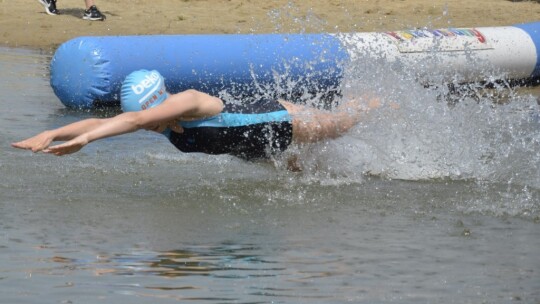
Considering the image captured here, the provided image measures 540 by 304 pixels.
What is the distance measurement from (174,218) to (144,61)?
4.54m

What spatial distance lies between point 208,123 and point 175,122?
0.67 feet

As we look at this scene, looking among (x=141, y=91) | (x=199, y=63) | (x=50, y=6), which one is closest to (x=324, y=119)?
(x=141, y=91)

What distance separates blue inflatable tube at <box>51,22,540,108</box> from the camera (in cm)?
1059

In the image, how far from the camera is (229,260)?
546 centimetres

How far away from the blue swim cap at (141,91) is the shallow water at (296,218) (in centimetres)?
56

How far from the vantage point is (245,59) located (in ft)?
36.7

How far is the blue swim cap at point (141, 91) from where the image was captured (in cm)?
670

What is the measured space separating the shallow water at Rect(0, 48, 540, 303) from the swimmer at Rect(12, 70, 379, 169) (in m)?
0.22

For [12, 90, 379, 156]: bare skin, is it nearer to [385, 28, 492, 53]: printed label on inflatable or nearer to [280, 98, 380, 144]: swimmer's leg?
[280, 98, 380, 144]: swimmer's leg

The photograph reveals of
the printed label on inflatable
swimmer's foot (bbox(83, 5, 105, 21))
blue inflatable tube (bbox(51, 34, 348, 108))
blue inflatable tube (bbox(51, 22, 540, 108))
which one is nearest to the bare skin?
blue inflatable tube (bbox(51, 22, 540, 108))

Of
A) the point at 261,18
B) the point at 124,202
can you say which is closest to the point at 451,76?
the point at 261,18

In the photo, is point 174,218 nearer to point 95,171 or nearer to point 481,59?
point 95,171

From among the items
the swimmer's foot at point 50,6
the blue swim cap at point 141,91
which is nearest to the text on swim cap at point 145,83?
the blue swim cap at point 141,91

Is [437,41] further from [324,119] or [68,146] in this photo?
[68,146]
